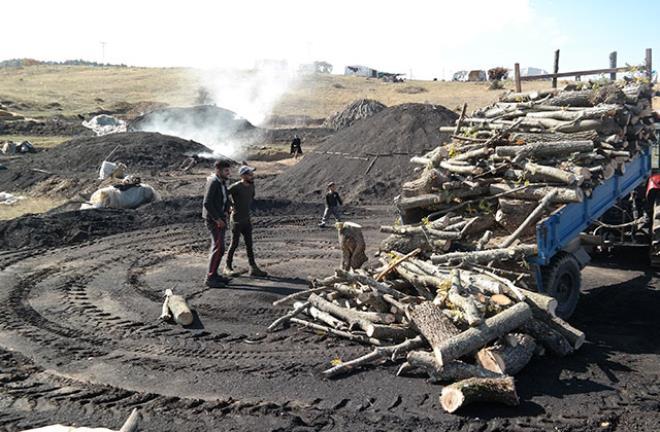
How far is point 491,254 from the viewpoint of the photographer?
27.9ft

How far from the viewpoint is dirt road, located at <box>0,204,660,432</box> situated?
649 centimetres

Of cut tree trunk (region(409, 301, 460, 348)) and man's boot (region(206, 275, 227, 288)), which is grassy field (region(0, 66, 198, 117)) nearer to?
man's boot (region(206, 275, 227, 288))

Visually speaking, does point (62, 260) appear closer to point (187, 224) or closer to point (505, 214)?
point (187, 224)

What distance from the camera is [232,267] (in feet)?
40.2

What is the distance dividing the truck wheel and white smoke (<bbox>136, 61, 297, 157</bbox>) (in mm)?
25078

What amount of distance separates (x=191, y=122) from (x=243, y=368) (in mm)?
36234

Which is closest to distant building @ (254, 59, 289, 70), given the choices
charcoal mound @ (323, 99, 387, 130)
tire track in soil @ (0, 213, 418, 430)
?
charcoal mound @ (323, 99, 387, 130)

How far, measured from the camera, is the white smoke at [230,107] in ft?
133

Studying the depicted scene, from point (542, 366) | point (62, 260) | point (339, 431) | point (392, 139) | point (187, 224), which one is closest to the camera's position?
point (339, 431)

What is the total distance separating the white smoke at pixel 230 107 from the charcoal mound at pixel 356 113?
5725 mm

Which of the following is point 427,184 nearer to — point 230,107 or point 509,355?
point 509,355

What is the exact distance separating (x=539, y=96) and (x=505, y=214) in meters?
3.79

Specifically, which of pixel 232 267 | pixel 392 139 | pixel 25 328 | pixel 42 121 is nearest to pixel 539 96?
pixel 232 267

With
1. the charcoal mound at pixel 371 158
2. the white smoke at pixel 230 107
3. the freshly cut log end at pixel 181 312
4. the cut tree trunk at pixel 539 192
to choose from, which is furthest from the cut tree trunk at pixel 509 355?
the white smoke at pixel 230 107
